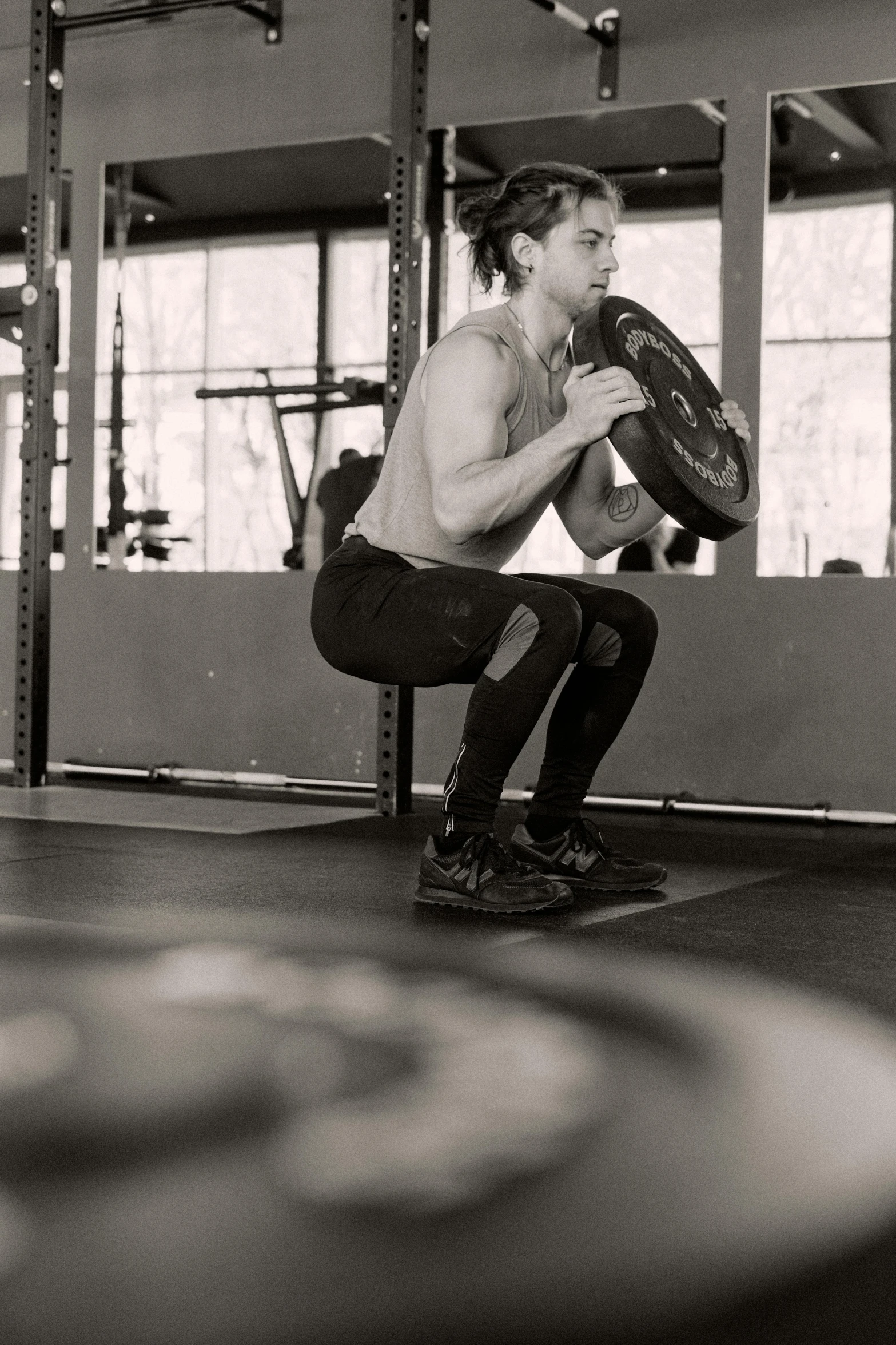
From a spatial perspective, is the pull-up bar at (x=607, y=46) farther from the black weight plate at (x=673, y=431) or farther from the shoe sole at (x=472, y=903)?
the shoe sole at (x=472, y=903)

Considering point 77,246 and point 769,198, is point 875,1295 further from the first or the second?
point 77,246

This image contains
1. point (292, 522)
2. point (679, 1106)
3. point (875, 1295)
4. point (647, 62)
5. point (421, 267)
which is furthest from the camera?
point (292, 522)

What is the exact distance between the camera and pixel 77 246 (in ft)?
16.5

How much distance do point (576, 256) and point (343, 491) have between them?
2155mm

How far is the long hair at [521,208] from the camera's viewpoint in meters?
2.66

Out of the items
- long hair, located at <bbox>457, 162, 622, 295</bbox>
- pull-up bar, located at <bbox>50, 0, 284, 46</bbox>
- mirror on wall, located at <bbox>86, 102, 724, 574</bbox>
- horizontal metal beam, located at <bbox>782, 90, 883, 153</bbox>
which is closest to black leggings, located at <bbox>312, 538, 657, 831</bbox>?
long hair, located at <bbox>457, 162, 622, 295</bbox>

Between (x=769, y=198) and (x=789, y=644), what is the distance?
121 cm

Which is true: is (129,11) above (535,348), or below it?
above

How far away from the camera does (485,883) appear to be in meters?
2.46

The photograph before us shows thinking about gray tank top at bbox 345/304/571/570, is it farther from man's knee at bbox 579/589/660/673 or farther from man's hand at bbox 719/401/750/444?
man's hand at bbox 719/401/750/444

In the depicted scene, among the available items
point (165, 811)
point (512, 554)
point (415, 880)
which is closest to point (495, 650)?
point (512, 554)

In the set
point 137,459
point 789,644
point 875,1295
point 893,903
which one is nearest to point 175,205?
point 137,459

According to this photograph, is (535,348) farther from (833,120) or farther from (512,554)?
(833,120)

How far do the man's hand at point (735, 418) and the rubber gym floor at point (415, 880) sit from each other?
33.4 inches
